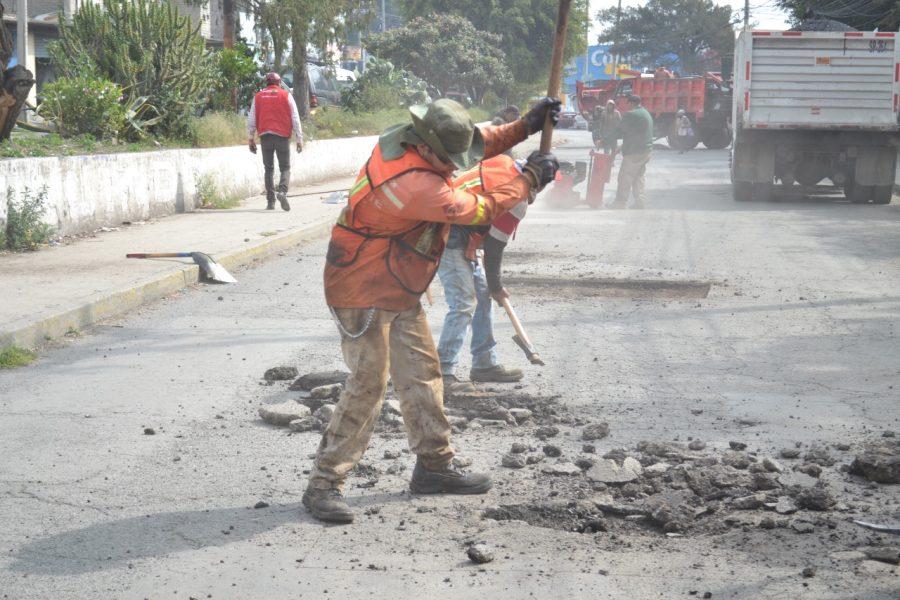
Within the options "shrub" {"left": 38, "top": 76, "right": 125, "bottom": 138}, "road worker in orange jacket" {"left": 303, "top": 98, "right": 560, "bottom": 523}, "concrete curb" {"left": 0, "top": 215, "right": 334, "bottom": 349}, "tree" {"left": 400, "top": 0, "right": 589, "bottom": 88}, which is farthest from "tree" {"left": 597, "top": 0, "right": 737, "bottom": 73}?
"road worker in orange jacket" {"left": 303, "top": 98, "right": 560, "bottom": 523}

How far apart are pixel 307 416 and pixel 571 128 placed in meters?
60.8

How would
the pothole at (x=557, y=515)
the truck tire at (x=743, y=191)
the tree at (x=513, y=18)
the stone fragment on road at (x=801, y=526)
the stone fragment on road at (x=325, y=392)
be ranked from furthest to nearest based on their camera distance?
1. the tree at (x=513, y=18)
2. the truck tire at (x=743, y=191)
3. the stone fragment on road at (x=325, y=392)
4. the pothole at (x=557, y=515)
5. the stone fragment on road at (x=801, y=526)

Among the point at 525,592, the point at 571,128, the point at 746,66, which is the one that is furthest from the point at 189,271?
the point at 571,128

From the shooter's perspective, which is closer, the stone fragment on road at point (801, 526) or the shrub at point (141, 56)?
the stone fragment on road at point (801, 526)

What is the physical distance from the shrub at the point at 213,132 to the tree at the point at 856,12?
49.4 feet

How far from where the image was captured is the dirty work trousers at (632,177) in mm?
17641

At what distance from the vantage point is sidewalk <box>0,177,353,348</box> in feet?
27.0

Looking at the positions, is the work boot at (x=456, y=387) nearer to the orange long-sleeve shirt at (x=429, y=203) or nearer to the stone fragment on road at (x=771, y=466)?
the stone fragment on road at (x=771, y=466)

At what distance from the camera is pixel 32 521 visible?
4.42m

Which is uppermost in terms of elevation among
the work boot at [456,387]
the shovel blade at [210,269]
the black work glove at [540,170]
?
the black work glove at [540,170]

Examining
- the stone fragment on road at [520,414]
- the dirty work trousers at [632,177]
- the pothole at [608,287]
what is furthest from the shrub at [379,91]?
the stone fragment on road at [520,414]

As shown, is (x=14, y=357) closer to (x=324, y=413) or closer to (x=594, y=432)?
(x=324, y=413)

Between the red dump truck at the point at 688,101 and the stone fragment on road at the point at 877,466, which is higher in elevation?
the red dump truck at the point at 688,101

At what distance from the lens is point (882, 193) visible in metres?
18.5
